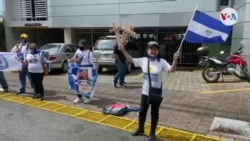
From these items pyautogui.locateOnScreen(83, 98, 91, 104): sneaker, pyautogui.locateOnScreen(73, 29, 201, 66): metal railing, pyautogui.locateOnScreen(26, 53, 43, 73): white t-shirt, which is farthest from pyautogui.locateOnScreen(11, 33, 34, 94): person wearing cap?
pyautogui.locateOnScreen(73, 29, 201, 66): metal railing

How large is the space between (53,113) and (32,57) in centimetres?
200

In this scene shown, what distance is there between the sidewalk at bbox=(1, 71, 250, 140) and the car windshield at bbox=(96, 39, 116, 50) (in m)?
2.06

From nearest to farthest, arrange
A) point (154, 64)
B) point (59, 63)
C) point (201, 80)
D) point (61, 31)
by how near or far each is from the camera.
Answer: point (154, 64)
point (201, 80)
point (59, 63)
point (61, 31)

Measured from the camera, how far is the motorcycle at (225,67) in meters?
10.4

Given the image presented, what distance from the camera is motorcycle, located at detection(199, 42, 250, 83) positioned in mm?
10445

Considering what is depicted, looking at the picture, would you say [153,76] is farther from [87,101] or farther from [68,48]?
[68,48]

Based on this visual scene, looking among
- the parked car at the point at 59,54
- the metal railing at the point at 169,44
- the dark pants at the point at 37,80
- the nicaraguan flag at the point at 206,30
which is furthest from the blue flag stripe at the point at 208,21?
the metal railing at the point at 169,44

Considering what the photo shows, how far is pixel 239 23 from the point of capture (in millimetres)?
11883

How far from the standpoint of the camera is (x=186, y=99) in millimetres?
7945

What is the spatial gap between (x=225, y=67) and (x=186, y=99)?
338cm

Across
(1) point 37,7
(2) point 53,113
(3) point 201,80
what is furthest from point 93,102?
(1) point 37,7

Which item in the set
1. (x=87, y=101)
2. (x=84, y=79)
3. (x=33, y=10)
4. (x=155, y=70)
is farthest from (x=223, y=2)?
(x=33, y=10)

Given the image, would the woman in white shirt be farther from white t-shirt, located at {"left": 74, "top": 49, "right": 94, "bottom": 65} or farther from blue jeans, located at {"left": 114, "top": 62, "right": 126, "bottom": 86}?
blue jeans, located at {"left": 114, "top": 62, "right": 126, "bottom": 86}

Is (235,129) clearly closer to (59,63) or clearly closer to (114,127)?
(114,127)
